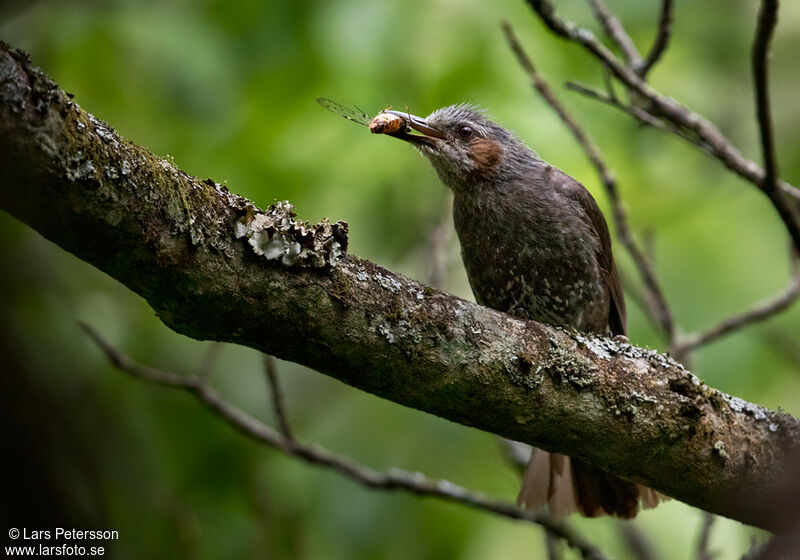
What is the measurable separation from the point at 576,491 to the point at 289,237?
2.02 m

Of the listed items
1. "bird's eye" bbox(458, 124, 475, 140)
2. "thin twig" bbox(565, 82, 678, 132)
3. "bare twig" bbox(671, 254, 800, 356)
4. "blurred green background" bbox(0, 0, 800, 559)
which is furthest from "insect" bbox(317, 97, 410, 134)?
"bare twig" bbox(671, 254, 800, 356)

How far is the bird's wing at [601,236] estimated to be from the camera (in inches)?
154

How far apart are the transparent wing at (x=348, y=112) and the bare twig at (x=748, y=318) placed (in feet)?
5.71

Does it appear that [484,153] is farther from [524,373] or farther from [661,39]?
[524,373]

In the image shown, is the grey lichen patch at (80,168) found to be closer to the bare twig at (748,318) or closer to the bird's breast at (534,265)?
the bird's breast at (534,265)

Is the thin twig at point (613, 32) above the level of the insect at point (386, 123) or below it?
above

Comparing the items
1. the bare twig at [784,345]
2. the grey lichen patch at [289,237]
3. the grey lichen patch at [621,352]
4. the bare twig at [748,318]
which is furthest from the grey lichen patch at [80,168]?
the bare twig at [784,345]

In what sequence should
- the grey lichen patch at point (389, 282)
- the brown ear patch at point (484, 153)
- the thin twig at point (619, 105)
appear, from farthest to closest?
the brown ear patch at point (484, 153) < the thin twig at point (619, 105) < the grey lichen patch at point (389, 282)

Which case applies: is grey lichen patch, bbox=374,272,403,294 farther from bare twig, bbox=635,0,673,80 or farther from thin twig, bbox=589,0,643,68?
thin twig, bbox=589,0,643,68

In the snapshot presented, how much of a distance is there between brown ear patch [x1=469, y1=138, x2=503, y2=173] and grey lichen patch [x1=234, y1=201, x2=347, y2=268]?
1710mm

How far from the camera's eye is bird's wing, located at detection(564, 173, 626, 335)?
154 inches

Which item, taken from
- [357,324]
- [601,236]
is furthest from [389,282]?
[601,236]

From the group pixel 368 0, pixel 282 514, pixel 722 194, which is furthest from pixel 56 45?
pixel 722 194

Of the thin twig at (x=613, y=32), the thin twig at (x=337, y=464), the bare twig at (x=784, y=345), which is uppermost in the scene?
the thin twig at (x=613, y=32)
